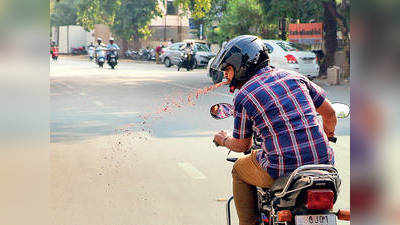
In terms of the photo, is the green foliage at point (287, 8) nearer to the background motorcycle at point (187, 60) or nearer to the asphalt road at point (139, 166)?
the background motorcycle at point (187, 60)

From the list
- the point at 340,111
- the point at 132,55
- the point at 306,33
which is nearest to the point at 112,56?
the point at 306,33

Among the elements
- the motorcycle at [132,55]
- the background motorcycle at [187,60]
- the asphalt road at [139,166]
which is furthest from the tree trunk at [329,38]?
the motorcycle at [132,55]

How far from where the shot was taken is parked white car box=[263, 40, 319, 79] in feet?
64.6

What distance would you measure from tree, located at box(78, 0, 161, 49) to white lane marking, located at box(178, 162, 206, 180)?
4849 cm

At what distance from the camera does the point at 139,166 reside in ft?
23.4

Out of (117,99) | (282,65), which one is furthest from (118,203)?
(282,65)

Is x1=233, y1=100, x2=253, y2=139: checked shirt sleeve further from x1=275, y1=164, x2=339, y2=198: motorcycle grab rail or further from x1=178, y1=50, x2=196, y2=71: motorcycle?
x1=178, y1=50, x2=196, y2=71: motorcycle

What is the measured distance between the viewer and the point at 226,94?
16766 mm

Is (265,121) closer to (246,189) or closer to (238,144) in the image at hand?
(238,144)

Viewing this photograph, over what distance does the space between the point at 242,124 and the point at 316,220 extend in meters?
0.58

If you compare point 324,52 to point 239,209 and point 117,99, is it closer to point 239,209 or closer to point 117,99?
point 117,99

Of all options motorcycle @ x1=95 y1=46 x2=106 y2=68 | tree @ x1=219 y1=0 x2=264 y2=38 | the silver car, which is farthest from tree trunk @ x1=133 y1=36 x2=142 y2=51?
tree @ x1=219 y1=0 x2=264 y2=38

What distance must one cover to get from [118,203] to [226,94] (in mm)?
11518

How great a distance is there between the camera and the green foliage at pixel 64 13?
244 ft
